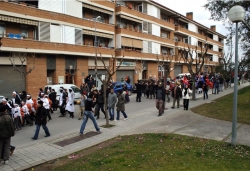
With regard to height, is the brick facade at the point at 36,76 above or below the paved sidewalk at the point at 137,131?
above

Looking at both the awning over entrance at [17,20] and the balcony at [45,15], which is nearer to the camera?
the awning over entrance at [17,20]

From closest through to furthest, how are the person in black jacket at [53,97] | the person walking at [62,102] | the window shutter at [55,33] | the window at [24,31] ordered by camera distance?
the person walking at [62,102]
the person in black jacket at [53,97]
the window at [24,31]
the window shutter at [55,33]

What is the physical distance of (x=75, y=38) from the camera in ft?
83.5

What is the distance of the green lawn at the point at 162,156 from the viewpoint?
17.5 ft

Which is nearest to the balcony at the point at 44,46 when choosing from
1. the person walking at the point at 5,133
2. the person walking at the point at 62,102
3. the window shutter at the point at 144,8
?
the person walking at the point at 62,102

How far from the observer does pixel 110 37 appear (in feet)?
99.6

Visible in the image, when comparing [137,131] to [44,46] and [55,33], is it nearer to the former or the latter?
[44,46]

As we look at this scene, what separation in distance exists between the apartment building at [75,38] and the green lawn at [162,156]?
756 centimetres

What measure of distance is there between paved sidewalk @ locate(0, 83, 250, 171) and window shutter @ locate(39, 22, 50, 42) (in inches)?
591

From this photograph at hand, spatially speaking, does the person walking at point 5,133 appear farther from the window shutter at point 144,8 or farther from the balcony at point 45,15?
the window shutter at point 144,8

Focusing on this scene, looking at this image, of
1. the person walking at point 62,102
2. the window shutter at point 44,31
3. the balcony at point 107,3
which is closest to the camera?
the person walking at point 62,102

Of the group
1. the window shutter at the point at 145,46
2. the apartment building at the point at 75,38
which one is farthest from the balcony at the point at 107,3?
the window shutter at the point at 145,46

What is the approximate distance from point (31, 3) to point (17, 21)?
3695 millimetres

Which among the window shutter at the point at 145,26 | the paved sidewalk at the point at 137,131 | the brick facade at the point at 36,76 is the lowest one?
the paved sidewalk at the point at 137,131
